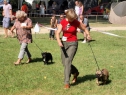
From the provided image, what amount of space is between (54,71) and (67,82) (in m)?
1.74

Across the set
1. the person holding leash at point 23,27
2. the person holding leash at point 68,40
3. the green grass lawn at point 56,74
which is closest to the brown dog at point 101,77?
the green grass lawn at point 56,74

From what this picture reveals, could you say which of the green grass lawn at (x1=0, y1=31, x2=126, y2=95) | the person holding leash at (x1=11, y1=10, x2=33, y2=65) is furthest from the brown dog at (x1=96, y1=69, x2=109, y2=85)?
the person holding leash at (x1=11, y1=10, x2=33, y2=65)

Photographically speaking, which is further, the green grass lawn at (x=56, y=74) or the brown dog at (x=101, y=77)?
the brown dog at (x=101, y=77)

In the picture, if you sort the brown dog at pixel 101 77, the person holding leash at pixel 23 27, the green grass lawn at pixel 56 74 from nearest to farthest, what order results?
the green grass lawn at pixel 56 74, the brown dog at pixel 101 77, the person holding leash at pixel 23 27

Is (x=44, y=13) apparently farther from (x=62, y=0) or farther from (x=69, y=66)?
(x=69, y=66)

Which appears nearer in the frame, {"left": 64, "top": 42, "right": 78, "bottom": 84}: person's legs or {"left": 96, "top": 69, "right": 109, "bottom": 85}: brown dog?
{"left": 64, "top": 42, "right": 78, "bottom": 84}: person's legs

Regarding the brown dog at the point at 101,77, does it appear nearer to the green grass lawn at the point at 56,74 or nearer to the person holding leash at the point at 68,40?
the green grass lawn at the point at 56,74

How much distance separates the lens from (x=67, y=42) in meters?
6.68

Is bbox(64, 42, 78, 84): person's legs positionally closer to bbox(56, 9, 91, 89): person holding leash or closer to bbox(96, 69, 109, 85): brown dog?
bbox(56, 9, 91, 89): person holding leash

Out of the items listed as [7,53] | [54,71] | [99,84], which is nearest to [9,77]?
[54,71]

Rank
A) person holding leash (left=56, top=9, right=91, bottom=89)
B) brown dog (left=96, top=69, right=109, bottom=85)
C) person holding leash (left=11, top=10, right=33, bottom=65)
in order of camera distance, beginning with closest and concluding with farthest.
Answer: person holding leash (left=56, top=9, right=91, bottom=89), brown dog (left=96, top=69, right=109, bottom=85), person holding leash (left=11, top=10, right=33, bottom=65)

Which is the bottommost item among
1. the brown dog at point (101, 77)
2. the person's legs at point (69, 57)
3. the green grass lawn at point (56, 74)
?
the green grass lawn at point (56, 74)

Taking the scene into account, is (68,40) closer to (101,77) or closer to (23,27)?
(101,77)

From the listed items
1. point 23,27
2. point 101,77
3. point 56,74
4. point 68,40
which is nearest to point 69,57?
point 68,40
